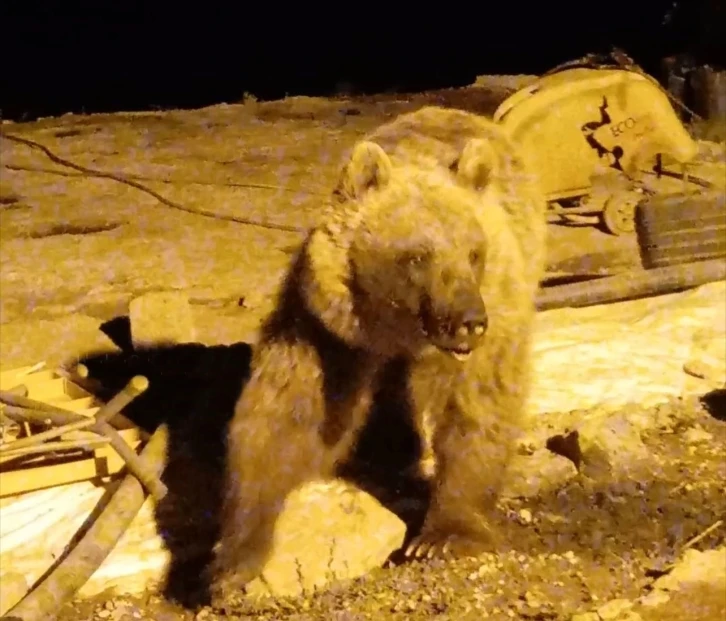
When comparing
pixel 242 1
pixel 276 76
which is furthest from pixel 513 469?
pixel 242 1

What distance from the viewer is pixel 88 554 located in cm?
340

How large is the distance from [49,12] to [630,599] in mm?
11975

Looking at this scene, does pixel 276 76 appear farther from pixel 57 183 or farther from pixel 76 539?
pixel 76 539

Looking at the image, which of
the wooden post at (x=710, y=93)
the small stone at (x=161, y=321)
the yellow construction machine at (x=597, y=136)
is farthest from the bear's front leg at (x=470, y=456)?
the wooden post at (x=710, y=93)

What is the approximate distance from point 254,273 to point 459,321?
11.5 feet

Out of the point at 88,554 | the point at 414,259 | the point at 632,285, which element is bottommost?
the point at 88,554

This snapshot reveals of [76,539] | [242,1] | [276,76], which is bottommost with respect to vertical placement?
[76,539]

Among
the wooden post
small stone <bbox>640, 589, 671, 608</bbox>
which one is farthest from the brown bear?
the wooden post

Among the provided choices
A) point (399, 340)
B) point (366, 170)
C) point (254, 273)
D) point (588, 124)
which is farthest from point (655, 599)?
point (588, 124)

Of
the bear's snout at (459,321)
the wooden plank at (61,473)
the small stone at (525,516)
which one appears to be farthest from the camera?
the wooden plank at (61,473)

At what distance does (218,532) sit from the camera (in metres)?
3.59

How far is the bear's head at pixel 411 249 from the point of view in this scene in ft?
9.61

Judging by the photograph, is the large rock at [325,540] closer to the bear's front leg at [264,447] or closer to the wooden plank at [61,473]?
the bear's front leg at [264,447]

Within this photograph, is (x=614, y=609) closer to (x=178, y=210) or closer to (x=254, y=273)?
(x=254, y=273)
